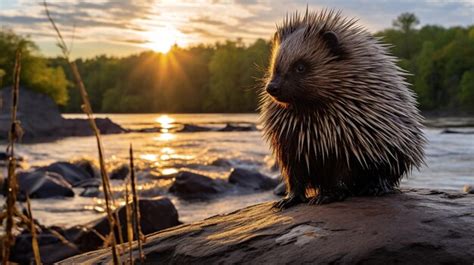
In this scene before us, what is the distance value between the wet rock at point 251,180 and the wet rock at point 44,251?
858cm

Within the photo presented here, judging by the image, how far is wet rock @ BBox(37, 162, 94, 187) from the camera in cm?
2088

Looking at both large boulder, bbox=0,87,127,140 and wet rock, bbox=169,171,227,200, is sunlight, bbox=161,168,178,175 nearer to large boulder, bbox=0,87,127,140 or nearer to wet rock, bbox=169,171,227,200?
wet rock, bbox=169,171,227,200

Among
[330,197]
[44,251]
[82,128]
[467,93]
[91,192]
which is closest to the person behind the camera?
[330,197]

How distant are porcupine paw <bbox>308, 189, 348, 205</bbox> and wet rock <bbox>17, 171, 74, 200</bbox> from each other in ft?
43.0

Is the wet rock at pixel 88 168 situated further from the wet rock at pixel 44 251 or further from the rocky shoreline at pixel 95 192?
the wet rock at pixel 44 251

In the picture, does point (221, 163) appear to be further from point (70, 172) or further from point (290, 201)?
point (290, 201)

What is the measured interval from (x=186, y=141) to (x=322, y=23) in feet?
107

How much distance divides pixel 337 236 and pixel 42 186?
14.6 metres

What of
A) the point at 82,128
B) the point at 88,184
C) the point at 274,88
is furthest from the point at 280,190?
the point at 82,128

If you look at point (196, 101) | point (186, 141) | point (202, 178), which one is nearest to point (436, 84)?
point (196, 101)

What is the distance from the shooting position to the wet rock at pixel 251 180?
19.0 meters

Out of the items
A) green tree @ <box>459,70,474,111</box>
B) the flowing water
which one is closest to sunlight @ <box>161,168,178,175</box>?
the flowing water

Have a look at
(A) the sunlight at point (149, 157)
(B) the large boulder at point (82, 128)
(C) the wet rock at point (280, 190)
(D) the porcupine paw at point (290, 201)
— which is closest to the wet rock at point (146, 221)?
(C) the wet rock at point (280, 190)

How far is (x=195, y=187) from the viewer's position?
1795cm
